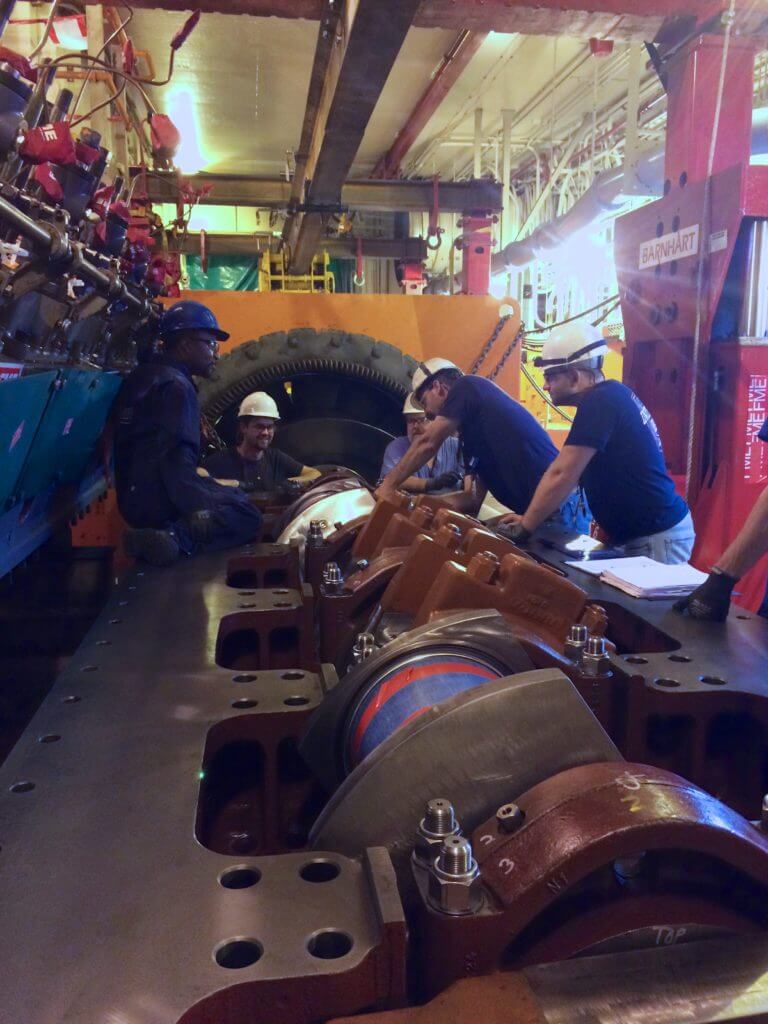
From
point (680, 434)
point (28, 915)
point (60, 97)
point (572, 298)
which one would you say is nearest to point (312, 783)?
point (28, 915)

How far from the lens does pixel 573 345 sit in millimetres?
3229

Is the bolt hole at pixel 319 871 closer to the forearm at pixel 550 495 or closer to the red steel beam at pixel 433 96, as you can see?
the forearm at pixel 550 495

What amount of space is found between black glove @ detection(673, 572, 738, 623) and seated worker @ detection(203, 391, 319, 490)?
9.75ft

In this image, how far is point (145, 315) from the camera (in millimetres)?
3955

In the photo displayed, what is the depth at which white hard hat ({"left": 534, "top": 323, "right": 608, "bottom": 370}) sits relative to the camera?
3.22 metres

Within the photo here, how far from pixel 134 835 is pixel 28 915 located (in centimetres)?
15

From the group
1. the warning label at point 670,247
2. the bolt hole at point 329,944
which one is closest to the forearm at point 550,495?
the warning label at point 670,247

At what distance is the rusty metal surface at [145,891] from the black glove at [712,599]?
82cm

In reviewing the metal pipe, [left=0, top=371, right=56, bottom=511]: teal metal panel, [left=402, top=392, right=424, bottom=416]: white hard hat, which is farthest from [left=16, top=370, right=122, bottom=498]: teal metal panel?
[left=402, top=392, right=424, bottom=416]: white hard hat

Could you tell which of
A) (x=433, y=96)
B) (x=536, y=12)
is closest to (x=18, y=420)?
(x=536, y=12)

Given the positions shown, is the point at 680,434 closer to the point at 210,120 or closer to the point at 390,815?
the point at 390,815

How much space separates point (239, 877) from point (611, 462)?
8.71ft

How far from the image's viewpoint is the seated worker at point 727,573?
1657 millimetres

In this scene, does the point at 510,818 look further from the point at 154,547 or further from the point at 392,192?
the point at 392,192
